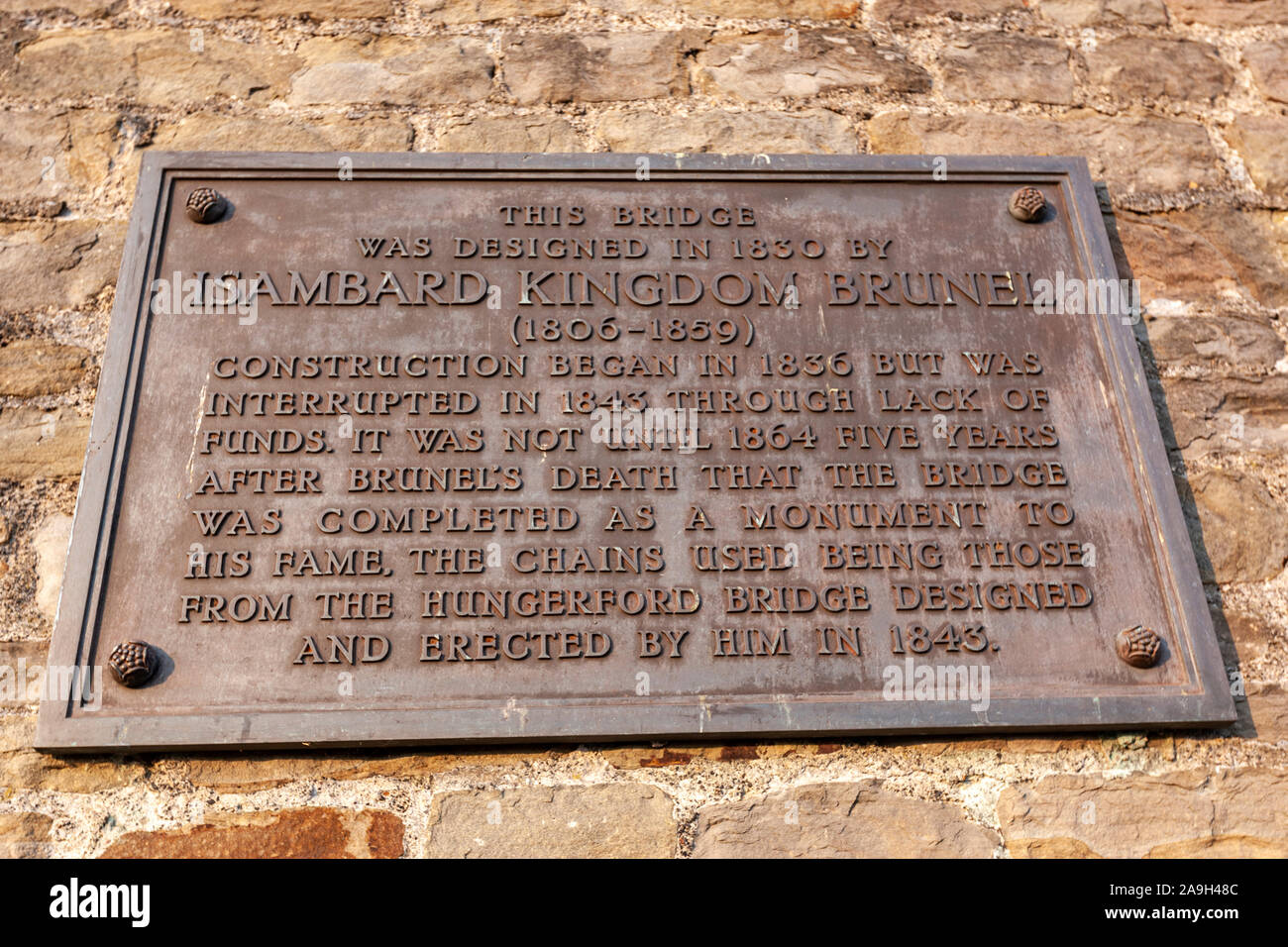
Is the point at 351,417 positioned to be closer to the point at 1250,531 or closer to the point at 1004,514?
the point at 1004,514

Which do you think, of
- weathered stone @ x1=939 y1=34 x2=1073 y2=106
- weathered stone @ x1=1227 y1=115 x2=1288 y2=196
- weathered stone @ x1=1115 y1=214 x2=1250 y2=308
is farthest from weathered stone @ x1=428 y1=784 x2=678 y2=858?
weathered stone @ x1=1227 y1=115 x2=1288 y2=196

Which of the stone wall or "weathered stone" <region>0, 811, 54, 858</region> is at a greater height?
the stone wall

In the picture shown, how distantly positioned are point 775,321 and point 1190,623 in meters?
1.27

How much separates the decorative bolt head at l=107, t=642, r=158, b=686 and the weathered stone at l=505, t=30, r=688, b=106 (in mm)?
2003

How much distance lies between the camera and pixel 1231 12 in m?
3.87

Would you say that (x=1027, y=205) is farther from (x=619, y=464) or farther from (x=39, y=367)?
(x=39, y=367)

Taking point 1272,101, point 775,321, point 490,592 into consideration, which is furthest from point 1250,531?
point 490,592

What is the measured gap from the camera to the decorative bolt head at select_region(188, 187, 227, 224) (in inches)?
121

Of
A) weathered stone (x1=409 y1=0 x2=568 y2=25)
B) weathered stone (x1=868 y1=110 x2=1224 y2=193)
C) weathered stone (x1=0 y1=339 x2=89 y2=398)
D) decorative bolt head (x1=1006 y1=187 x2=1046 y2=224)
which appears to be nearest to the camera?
weathered stone (x1=0 y1=339 x2=89 y2=398)

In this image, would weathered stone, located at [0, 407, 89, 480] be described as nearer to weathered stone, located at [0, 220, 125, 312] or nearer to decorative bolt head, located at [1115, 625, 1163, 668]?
weathered stone, located at [0, 220, 125, 312]

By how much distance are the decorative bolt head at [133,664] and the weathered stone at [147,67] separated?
184 cm

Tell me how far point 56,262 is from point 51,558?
92cm

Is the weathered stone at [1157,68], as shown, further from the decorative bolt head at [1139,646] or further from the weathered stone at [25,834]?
the weathered stone at [25,834]
